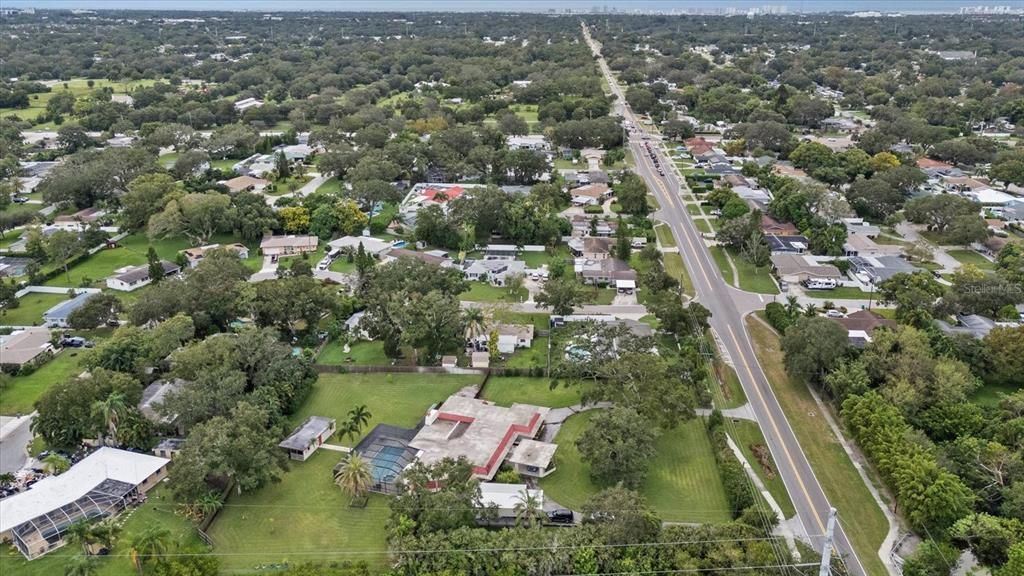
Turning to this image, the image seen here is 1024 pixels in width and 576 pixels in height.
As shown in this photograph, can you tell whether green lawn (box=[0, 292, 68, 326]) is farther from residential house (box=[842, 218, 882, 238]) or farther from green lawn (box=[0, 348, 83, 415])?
residential house (box=[842, 218, 882, 238])

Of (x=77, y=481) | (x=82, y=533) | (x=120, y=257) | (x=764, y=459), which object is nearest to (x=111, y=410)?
(x=77, y=481)

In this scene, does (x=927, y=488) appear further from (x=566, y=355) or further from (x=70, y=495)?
(x=70, y=495)

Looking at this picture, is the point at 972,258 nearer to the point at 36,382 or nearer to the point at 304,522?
the point at 304,522

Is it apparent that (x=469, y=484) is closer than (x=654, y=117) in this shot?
Yes

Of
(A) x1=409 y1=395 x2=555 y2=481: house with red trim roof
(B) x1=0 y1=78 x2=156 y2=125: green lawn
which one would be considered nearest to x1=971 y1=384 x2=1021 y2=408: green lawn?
(A) x1=409 y1=395 x2=555 y2=481: house with red trim roof

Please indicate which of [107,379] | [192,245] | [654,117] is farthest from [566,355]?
[654,117]

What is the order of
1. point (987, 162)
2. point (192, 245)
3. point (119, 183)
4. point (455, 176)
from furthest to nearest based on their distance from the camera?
1. point (987, 162)
2. point (455, 176)
3. point (119, 183)
4. point (192, 245)
